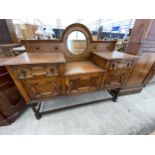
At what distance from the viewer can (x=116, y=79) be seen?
4.75ft

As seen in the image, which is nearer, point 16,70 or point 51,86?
point 16,70

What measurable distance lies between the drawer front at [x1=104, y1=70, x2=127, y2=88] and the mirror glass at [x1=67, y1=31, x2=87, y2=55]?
0.60 m

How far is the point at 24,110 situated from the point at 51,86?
2.99 feet

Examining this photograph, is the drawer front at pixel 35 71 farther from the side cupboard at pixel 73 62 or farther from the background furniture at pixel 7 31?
the background furniture at pixel 7 31

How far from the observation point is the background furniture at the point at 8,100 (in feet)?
3.73

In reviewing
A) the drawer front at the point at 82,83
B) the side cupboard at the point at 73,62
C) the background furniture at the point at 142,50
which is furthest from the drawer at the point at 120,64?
the background furniture at the point at 142,50

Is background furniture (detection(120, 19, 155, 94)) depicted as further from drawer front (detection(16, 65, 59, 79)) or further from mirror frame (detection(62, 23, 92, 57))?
drawer front (detection(16, 65, 59, 79))

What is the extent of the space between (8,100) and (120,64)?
1.70 metres

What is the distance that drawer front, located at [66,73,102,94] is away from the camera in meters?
1.15

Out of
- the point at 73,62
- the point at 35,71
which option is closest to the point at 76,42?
the point at 73,62

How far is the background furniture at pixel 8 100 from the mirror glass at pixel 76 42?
2.98ft

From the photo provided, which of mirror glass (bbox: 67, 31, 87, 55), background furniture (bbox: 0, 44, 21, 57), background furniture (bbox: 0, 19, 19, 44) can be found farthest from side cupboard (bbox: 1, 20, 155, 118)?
background furniture (bbox: 0, 19, 19, 44)
